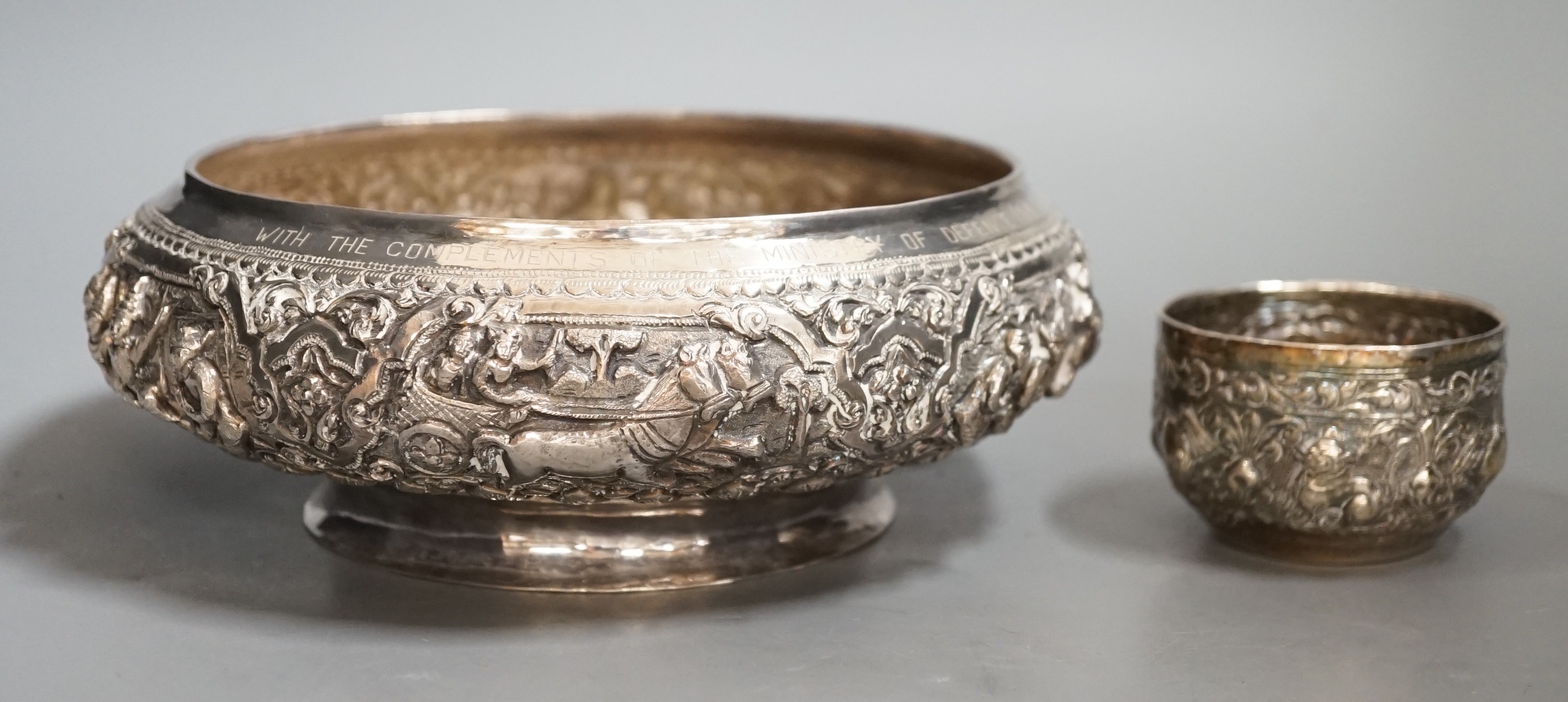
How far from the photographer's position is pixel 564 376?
240 centimetres

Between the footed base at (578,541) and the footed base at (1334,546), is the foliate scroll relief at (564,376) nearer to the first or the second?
the footed base at (578,541)

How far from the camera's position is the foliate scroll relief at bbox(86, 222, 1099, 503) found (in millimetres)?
2412

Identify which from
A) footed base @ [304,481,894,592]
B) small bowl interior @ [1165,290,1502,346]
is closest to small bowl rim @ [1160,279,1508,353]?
small bowl interior @ [1165,290,1502,346]

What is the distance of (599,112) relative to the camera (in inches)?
142

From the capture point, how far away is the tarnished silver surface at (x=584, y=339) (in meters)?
2.42

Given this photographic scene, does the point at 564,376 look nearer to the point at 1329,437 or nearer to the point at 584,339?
the point at 584,339

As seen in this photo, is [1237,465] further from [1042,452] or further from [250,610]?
[250,610]

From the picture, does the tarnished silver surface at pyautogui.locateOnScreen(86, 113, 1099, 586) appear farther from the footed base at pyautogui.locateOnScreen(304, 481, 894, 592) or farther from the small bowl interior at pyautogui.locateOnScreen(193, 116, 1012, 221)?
the small bowl interior at pyautogui.locateOnScreen(193, 116, 1012, 221)

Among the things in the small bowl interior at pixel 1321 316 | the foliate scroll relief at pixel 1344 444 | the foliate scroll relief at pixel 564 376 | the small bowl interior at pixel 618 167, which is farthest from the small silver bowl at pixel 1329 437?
the small bowl interior at pixel 618 167

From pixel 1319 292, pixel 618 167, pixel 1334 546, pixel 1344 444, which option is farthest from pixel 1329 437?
pixel 618 167

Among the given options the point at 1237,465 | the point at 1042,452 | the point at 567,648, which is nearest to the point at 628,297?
the point at 567,648

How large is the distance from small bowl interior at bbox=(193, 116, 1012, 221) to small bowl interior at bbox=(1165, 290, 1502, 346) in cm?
49

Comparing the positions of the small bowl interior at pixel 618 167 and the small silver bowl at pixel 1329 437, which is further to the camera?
the small bowl interior at pixel 618 167

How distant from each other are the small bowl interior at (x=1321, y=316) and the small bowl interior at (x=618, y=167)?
1.60 feet
